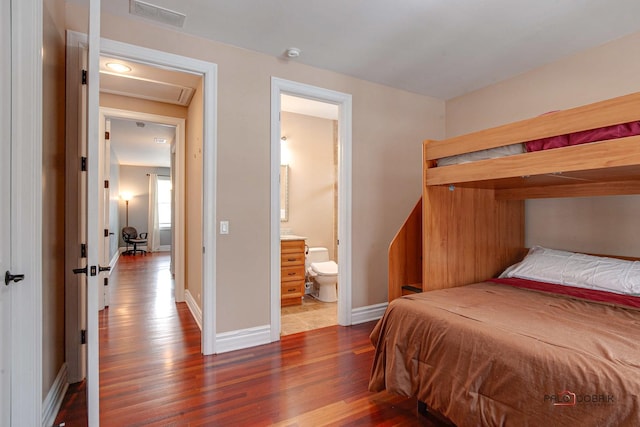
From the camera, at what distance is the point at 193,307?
3619mm

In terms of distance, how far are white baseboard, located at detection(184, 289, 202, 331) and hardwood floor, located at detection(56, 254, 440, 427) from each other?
0.30ft

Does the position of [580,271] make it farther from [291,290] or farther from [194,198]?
[194,198]

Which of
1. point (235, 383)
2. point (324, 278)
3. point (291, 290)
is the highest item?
point (324, 278)

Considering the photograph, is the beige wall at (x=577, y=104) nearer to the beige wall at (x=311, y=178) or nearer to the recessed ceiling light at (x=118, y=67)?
the beige wall at (x=311, y=178)

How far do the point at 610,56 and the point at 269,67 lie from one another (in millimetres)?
2884

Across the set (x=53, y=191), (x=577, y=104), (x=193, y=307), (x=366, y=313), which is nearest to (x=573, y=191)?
(x=577, y=104)

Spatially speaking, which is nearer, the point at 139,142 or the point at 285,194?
the point at 285,194

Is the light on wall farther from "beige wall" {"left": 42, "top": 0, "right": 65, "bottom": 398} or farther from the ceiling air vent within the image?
"beige wall" {"left": 42, "top": 0, "right": 65, "bottom": 398}

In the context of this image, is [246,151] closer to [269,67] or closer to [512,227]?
[269,67]

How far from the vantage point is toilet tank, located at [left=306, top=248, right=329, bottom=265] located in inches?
176

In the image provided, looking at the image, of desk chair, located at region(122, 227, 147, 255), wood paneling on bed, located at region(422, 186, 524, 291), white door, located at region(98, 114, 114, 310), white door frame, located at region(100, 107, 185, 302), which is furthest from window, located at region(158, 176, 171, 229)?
wood paneling on bed, located at region(422, 186, 524, 291)
